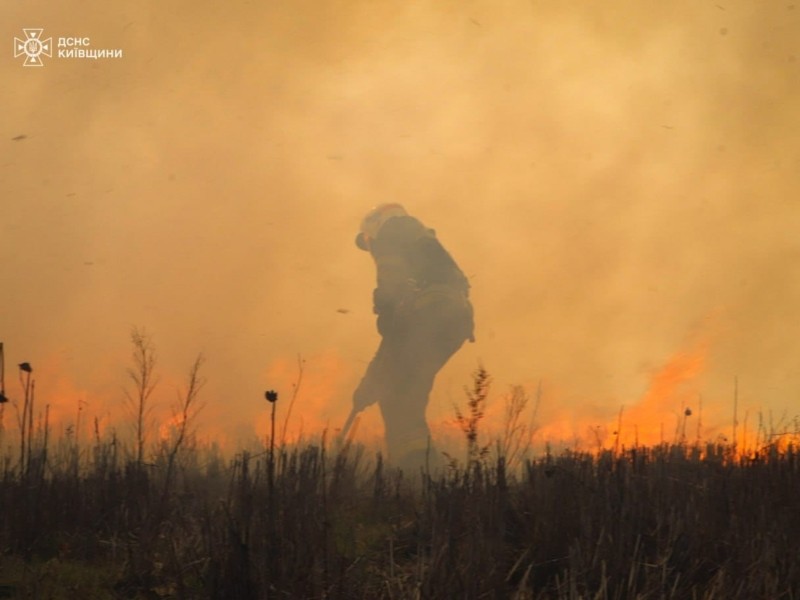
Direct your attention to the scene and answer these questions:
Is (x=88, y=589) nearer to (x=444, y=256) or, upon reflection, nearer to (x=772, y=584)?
(x=772, y=584)

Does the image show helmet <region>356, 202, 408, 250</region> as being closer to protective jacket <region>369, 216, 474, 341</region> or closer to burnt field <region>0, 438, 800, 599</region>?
protective jacket <region>369, 216, 474, 341</region>

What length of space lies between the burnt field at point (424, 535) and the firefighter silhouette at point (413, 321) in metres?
10.4

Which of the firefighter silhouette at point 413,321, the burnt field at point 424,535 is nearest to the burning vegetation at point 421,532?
the burnt field at point 424,535

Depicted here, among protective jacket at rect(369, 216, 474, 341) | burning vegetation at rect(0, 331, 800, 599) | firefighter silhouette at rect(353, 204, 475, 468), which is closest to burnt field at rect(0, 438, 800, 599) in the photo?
burning vegetation at rect(0, 331, 800, 599)

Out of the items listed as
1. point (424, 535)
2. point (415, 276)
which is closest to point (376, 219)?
point (415, 276)

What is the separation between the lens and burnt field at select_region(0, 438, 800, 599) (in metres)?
3.42

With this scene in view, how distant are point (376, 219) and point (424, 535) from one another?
44.9 feet

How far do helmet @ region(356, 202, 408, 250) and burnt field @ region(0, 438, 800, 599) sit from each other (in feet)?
37.4

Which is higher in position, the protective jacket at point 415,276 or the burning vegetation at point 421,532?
the protective jacket at point 415,276

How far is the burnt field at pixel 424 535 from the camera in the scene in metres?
3.42

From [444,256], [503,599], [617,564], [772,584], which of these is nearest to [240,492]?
[503,599]

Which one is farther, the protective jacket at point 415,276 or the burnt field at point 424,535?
the protective jacket at point 415,276

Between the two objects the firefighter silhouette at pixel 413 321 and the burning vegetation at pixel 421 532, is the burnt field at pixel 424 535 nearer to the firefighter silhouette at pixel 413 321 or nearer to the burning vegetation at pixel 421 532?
the burning vegetation at pixel 421 532

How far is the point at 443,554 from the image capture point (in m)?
3.37
